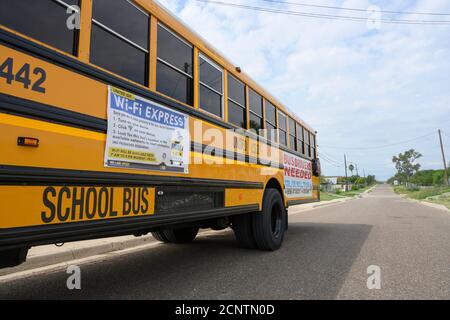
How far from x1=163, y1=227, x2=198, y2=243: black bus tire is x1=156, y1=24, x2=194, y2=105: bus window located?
308 centimetres

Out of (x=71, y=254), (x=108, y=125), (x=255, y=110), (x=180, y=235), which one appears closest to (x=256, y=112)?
(x=255, y=110)

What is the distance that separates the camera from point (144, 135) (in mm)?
2658

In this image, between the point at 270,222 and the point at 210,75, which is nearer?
the point at 210,75

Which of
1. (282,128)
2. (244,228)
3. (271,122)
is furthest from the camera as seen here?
(282,128)

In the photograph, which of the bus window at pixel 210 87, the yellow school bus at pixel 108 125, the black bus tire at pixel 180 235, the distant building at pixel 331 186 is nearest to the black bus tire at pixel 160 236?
the black bus tire at pixel 180 235

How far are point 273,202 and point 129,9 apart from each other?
139 inches

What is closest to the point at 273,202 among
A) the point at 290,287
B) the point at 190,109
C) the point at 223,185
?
the point at 223,185

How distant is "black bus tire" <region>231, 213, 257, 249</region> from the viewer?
194 inches

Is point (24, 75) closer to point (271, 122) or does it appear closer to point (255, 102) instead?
point (255, 102)

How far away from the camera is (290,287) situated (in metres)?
3.21

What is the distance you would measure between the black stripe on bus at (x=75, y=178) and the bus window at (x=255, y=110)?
211 cm

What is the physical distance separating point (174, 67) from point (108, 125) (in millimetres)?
1124

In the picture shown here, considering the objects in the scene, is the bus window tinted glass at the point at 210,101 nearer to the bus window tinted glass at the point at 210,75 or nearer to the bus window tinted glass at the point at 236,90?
the bus window tinted glass at the point at 210,75

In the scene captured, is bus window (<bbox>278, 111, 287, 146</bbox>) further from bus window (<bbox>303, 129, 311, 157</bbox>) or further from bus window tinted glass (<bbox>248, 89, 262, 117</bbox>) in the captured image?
bus window (<bbox>303, 129, 311, 157</bbox>)
